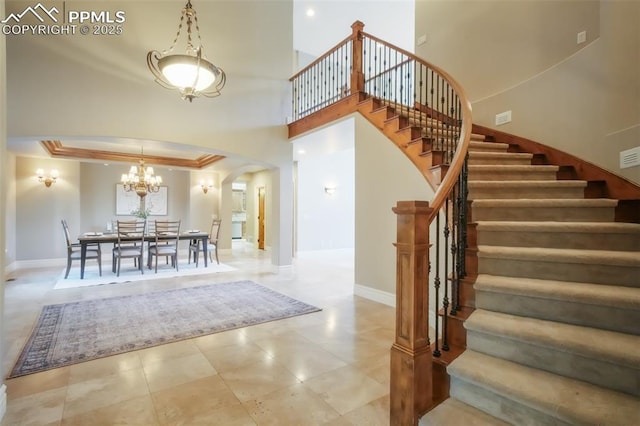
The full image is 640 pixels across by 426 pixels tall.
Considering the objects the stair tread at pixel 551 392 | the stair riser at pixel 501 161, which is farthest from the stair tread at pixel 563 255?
the stair riser at pixel 501 161

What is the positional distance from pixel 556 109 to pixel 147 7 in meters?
6.29

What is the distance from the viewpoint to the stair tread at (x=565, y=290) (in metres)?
1.72

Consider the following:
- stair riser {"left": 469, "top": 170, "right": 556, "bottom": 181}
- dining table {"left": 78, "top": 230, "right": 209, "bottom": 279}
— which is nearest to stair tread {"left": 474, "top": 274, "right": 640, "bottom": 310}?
stair riser {"left": 469, "top": 170, "right": 556, "bottom": 181}

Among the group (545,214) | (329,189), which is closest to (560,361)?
(545,214)

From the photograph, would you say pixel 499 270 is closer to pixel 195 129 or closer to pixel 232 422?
pixel 232 422

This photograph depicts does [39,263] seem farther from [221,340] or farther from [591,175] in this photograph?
[591,175]

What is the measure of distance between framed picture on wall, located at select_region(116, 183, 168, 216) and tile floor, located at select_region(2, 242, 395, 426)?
16.9 ft

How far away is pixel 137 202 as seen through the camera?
28.6ft

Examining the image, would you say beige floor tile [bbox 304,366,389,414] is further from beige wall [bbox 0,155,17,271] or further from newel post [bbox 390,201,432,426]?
beige wall [bbox 0,155,17,271]

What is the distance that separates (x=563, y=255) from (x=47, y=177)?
9.58 meters

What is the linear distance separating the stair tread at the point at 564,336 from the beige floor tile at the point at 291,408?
1051 mm

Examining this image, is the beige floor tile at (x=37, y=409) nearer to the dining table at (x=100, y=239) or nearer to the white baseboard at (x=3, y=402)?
the white baseboard at (x=3, y=402)

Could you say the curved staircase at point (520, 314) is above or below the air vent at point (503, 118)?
below

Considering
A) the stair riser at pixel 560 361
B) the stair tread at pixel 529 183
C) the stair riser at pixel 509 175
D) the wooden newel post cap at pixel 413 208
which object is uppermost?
the stair riser at pixel 509 175
